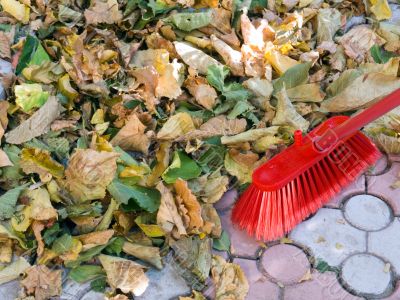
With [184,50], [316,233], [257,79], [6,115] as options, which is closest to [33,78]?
[6,115]

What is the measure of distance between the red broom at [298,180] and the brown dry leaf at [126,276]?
33 cm

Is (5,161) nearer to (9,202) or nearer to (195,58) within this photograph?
(9,202)

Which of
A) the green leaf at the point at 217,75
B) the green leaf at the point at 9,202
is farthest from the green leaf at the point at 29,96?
the green leaf at the point at 217,75

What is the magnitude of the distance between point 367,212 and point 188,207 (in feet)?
1.70

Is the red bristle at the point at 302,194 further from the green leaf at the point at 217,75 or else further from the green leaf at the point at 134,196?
the green leaf at the point at 217,75

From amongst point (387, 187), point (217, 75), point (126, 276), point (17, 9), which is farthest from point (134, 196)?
point (17, 9)

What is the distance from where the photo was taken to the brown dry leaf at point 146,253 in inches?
68.0

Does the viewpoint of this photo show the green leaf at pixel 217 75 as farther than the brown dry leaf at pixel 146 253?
Yes

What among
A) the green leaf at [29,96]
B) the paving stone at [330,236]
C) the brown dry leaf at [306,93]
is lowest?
the paving stone at [330,236]

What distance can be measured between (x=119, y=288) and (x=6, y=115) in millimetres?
667

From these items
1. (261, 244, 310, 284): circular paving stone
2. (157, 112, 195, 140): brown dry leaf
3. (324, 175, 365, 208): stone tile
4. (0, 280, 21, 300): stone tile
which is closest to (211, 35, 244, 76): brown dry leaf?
(157, 112, 195, 140): brown dry leaf

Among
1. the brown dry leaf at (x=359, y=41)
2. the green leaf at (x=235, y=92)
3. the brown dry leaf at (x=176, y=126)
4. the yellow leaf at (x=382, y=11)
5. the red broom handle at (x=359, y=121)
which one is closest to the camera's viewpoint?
the red broom handle at (x=359, y=121)

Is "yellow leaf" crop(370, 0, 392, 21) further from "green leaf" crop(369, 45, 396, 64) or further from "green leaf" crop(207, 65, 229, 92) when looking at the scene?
"green leaf" crop(207, 65, 229, 92)

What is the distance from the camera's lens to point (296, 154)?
184cm
